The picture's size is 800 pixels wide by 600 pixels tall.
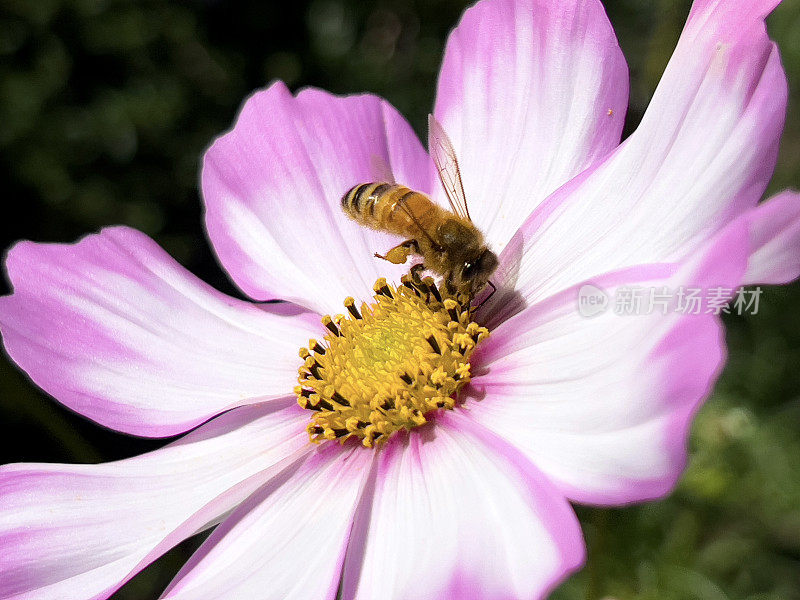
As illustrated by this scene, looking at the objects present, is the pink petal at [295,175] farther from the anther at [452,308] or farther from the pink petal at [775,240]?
the pink petal at [775,240]

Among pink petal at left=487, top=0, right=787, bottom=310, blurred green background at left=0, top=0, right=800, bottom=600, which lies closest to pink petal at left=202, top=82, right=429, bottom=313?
pink petal at left=487, top=0, right=787, bottom=310

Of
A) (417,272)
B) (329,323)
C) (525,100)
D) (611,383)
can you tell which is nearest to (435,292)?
(417,272)

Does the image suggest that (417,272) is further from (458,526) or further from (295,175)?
(458,526)

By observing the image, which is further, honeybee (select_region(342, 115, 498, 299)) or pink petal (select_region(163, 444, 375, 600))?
honeybee (select_region(342, 115, 498, 299))

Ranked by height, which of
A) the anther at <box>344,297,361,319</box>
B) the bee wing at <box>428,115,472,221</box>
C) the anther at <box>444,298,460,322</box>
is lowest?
the anther at <box>444,298,460,322</box>

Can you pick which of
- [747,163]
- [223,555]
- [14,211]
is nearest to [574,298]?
[747,163]

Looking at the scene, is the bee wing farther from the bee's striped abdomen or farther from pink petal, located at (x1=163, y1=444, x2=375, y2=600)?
pink petal, located at (x1=163, y1=444, x2=375, y2=600)

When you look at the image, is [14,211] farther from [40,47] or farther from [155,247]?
[155,247]

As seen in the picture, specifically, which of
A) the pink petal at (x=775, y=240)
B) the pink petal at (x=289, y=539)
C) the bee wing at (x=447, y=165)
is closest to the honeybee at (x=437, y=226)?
the bee wing at (x=447, y=165)
